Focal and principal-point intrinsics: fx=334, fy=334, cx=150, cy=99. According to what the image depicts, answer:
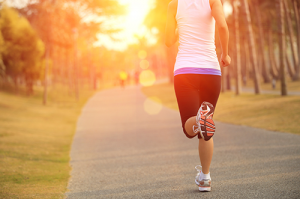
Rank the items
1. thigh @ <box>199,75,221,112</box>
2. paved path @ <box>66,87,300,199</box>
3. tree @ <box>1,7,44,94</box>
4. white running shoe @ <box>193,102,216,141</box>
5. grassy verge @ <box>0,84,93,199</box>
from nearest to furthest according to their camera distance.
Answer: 1. white running shoe @ <box>193,102,216,141</box>
2. thigh @ <box>199,75,221,112</box>
3. paved path @ <box>66,87,300,199</box>
4. grassy verge @ <box>0,84,93,199</box>
5. tree @ <box>1,7,44,94</box>

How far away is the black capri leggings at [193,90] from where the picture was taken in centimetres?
330

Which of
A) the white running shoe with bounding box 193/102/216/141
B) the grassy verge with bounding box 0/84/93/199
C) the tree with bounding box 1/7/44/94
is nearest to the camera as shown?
the white running shoe with bounding box 193/102/216/141

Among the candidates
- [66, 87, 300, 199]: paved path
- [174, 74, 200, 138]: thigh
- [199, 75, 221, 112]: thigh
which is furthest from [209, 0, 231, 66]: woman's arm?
[66, 87, 300, 199]: paved path

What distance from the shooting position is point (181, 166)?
5.11m

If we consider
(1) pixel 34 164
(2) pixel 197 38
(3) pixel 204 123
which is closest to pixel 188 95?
(3) pixel 204 123

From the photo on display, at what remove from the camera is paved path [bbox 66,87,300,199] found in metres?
3.66

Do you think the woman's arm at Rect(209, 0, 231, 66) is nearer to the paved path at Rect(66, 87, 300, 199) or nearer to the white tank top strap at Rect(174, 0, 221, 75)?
the white tank top strap at Rect(174, 0, 221, 75)

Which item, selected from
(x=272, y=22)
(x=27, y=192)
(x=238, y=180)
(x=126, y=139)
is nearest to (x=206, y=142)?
(x=238, y=180)

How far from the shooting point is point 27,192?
4.10 meters

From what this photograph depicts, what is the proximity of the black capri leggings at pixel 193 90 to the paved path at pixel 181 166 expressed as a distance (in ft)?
3.02

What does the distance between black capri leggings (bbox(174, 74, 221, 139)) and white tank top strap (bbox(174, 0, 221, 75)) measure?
0.21 feet

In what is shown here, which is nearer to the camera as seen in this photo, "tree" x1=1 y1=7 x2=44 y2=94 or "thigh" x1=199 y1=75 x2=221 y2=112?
"thigh" x1=199 y1=75 x2=221 y2=112

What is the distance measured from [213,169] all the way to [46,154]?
3931 millimetres

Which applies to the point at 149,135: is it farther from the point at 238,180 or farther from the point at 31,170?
the point at 238,180
